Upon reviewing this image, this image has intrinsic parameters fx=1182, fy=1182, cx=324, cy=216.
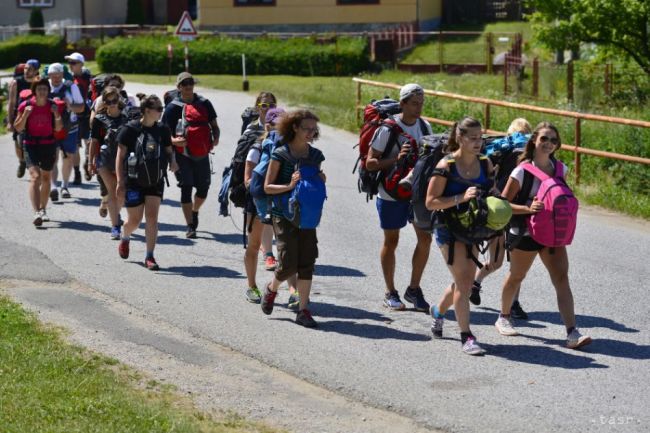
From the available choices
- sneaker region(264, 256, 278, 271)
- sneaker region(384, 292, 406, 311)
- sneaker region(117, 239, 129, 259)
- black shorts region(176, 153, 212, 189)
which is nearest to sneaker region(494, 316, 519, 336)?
sneaker region(384, 292, 406, 311)

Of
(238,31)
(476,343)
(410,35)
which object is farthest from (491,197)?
(238,31)

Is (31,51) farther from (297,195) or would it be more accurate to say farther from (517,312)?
(517,312)

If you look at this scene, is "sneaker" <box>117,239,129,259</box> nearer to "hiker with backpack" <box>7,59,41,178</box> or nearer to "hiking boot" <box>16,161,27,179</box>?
"hiker with backpack" <box>7,59,41,178</box>

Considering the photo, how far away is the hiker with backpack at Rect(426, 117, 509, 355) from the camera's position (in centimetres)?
834

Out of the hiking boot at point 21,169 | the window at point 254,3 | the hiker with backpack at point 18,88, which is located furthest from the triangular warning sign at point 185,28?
the hiker with backpack at point 18,88

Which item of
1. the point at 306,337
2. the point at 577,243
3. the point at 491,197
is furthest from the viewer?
the point at 577,243

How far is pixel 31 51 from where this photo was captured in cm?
4331

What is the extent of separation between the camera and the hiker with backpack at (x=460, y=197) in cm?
834

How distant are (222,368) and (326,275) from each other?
3.32 metres

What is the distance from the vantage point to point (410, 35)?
42625mm

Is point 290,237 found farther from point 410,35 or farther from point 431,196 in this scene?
point 410,35

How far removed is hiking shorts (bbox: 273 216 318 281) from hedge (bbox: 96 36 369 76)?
1135 inches

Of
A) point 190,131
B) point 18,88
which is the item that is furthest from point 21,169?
point 190,131

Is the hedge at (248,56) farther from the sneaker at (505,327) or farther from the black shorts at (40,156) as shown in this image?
the sneaker at (505,327)
